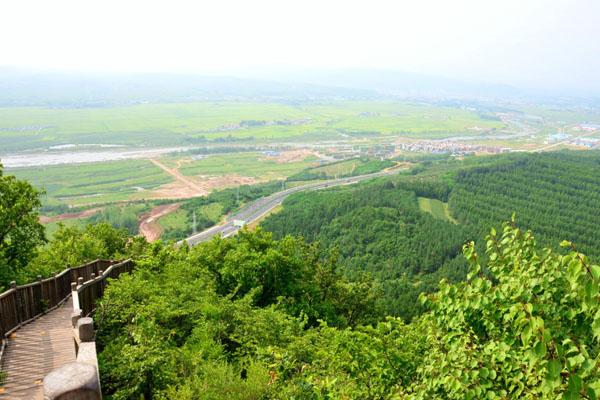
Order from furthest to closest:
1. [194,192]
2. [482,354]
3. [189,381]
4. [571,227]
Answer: [194,192]
[571,227]
[189,381]
[482,354]

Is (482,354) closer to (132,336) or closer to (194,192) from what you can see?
(132,336)

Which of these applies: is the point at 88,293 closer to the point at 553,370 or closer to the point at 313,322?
the point at 313,322

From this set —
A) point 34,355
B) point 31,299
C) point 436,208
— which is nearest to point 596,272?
point 34,355

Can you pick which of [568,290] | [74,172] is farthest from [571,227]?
[74,172]

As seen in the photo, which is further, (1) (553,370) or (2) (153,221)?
(2) (153,221)

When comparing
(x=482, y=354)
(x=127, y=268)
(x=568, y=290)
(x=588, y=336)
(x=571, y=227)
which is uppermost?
(x=568, y=290)

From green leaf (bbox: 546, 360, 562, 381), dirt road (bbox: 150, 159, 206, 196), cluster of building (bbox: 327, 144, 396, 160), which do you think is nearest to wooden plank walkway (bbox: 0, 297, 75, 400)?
green leaf (bbox: 546, 360, 562, 381)

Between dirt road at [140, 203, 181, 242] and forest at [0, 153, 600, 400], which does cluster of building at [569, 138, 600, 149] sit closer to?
dirt road at [140, 203, 181, 242]
